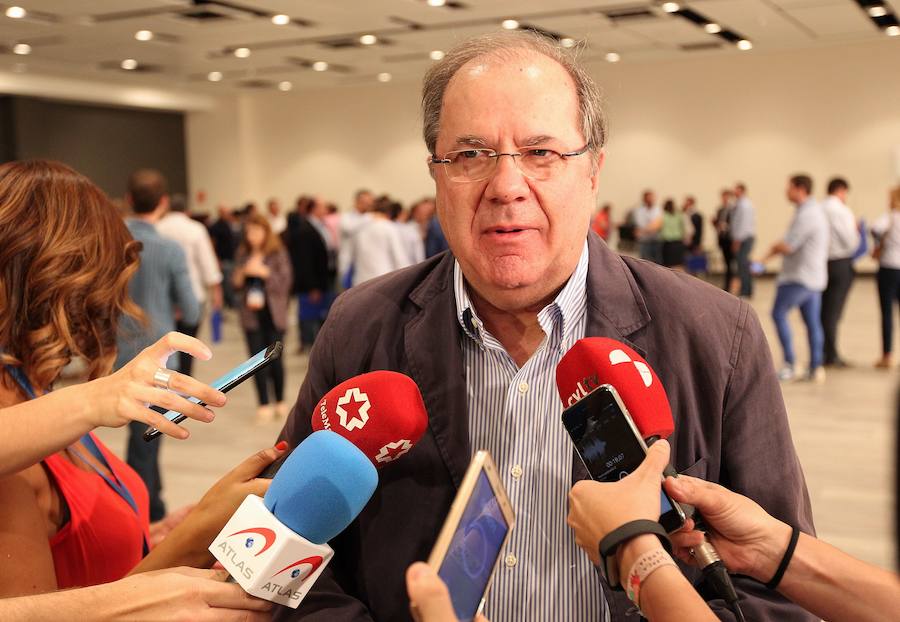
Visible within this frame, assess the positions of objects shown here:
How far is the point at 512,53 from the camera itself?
1564 millimetres

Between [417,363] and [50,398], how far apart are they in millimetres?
642

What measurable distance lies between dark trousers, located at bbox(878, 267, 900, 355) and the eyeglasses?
6.94m

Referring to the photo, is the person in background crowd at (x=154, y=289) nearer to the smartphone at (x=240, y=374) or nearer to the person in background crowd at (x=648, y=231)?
the smartphone at (x=240, y=374)

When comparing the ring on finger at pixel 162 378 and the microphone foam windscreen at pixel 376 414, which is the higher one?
the ring on finger at pixel 162 378

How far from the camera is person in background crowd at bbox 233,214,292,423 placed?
6.37m

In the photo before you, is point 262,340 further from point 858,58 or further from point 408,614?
point 858,58

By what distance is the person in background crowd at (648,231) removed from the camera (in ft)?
51.7

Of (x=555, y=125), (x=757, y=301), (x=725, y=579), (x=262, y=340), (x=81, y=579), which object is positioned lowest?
(x=757, y=301)

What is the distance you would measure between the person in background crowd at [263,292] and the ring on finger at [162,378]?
5045mm

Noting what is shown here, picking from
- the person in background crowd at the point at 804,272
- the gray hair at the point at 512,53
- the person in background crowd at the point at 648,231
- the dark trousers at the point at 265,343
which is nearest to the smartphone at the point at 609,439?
the gray hair at the point at 512,53

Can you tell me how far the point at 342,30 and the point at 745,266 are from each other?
7216 mm

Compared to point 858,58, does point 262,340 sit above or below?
below

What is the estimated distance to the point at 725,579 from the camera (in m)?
1.22

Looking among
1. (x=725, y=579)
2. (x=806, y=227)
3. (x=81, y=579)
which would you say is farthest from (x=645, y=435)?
(x=806, y=227)
